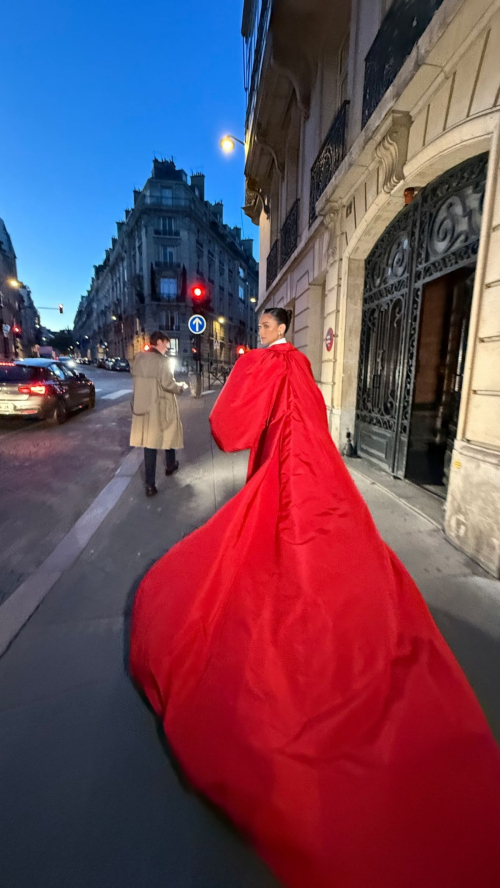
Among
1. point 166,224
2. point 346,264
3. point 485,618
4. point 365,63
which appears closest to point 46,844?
point 485,618

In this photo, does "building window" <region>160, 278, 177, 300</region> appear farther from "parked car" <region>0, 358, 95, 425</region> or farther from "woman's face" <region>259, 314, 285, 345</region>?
"woman's face" <region>259, 314, 285, 345</region>

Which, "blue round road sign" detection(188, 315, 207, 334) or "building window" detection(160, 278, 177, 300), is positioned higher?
"building window" detection(160, 278, 177, 300)

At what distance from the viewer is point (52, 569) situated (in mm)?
2975

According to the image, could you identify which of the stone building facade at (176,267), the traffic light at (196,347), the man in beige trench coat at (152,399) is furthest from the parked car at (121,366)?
the man in beige trench coat at (152,399)

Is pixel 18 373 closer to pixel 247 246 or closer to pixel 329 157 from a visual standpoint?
pixel 329 157

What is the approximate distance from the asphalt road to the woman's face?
102 inches

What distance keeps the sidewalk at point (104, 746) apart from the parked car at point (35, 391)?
712 cm

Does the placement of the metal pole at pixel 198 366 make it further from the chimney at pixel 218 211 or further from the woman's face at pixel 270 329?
the chimney at pixel 218 211

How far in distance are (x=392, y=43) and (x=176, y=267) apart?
1594 inches

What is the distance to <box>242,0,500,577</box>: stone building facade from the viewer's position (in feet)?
10.4

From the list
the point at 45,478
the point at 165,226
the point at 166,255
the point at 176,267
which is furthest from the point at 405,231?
the point at 165,226

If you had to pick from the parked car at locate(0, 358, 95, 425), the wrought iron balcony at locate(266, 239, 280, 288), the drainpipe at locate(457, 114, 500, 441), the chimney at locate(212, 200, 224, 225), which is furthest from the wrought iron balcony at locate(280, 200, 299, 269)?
the chimney at locate(212, 200, 224, 225)

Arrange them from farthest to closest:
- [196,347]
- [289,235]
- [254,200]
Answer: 1. [254,200]
2. [196,347]
3. [289,235]

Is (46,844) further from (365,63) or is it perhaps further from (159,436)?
(365,63)
